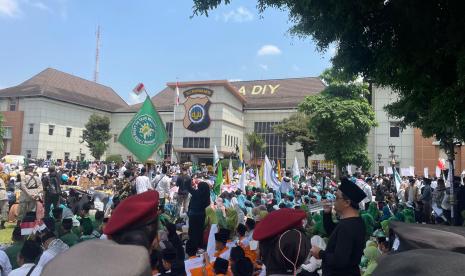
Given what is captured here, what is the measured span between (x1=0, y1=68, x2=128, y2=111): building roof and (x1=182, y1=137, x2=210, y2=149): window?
Answer: 55.6 feet

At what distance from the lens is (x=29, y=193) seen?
38.5ft

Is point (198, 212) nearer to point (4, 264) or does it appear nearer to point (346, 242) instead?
point (4, 264)

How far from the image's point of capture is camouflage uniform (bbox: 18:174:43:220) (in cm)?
1174

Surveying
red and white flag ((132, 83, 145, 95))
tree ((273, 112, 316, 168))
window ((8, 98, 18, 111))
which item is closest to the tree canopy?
red and white flag ((132, 83, 145, 95))

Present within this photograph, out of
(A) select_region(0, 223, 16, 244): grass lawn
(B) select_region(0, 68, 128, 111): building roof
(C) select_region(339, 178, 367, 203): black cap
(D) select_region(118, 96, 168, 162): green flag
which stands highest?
(B) select_region(0, 68, 128, 111): building roof

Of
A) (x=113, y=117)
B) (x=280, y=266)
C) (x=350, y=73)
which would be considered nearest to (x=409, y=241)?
(x=280, y=266)

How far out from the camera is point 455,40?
17.7 ft

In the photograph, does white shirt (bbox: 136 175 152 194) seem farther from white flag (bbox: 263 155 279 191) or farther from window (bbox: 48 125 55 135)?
window (bbox: 48 125 55 135)

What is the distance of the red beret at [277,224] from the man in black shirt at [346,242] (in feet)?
2.64

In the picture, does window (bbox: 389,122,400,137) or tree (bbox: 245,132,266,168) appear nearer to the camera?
window (bbox: 389,122,400,137)

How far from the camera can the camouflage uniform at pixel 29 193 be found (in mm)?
11742

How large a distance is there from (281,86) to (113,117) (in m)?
26.4

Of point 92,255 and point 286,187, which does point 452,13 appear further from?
point 286,187

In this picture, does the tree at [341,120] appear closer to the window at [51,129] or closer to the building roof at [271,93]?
the building roof at [271,93]
